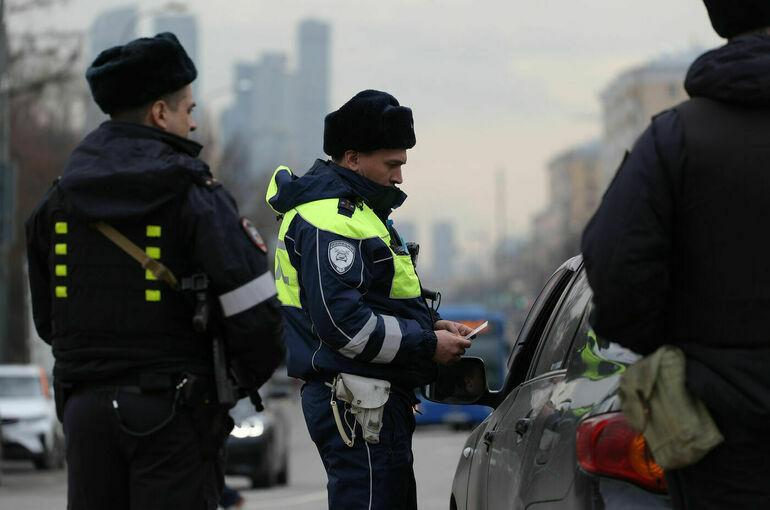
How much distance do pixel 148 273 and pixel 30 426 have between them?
19.5 metres

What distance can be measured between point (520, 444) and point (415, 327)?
0.89 meters

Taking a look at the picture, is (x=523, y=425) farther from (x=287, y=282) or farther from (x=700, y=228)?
(x=700, y=228)

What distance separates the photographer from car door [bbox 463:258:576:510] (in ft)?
18.0

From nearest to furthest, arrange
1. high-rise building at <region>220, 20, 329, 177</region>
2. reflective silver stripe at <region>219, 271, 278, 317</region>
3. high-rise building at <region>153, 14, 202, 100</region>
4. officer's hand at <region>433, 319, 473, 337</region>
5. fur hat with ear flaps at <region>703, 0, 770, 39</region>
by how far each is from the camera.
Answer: fur hat with ear flaps at <region>703, 0, 770, 39</region>, reflective silver stripe at <region>219, 271, 278, 317</region>, officer's hand at <region>433, 319, 473, 337</region>, high-rise building at <region>153, 14, 202, 100</region>, high-rise building at <region>220, 20, 329, 177</region>

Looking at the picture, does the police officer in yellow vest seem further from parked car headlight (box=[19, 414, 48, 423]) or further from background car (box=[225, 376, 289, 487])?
parked car headlight (box=[19, 414, 48, 423])

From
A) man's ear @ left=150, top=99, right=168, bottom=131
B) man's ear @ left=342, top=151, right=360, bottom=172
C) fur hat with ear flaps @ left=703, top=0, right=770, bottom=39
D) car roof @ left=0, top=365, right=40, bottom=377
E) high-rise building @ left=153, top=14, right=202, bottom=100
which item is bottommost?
car roof @ left=0, top=365, right=40, bottom=377

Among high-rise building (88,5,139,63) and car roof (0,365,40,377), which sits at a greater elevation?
high-rise building (88,5,139,63)

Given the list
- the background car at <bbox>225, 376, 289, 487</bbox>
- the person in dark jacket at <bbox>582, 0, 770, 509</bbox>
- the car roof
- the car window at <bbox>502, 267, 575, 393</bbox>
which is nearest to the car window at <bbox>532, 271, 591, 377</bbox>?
the car window at <bbox>502, 267, 575, 393</bbox>

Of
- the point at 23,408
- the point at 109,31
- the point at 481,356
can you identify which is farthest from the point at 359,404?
the point at 109,31

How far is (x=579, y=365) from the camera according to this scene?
426 centimetres

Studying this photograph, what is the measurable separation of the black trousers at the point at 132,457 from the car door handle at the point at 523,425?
3.27ft

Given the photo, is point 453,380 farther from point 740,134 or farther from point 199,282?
point 740,134

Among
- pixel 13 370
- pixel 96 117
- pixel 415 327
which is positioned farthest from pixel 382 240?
pixel 96 117

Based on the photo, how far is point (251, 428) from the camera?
1662 centimetres
